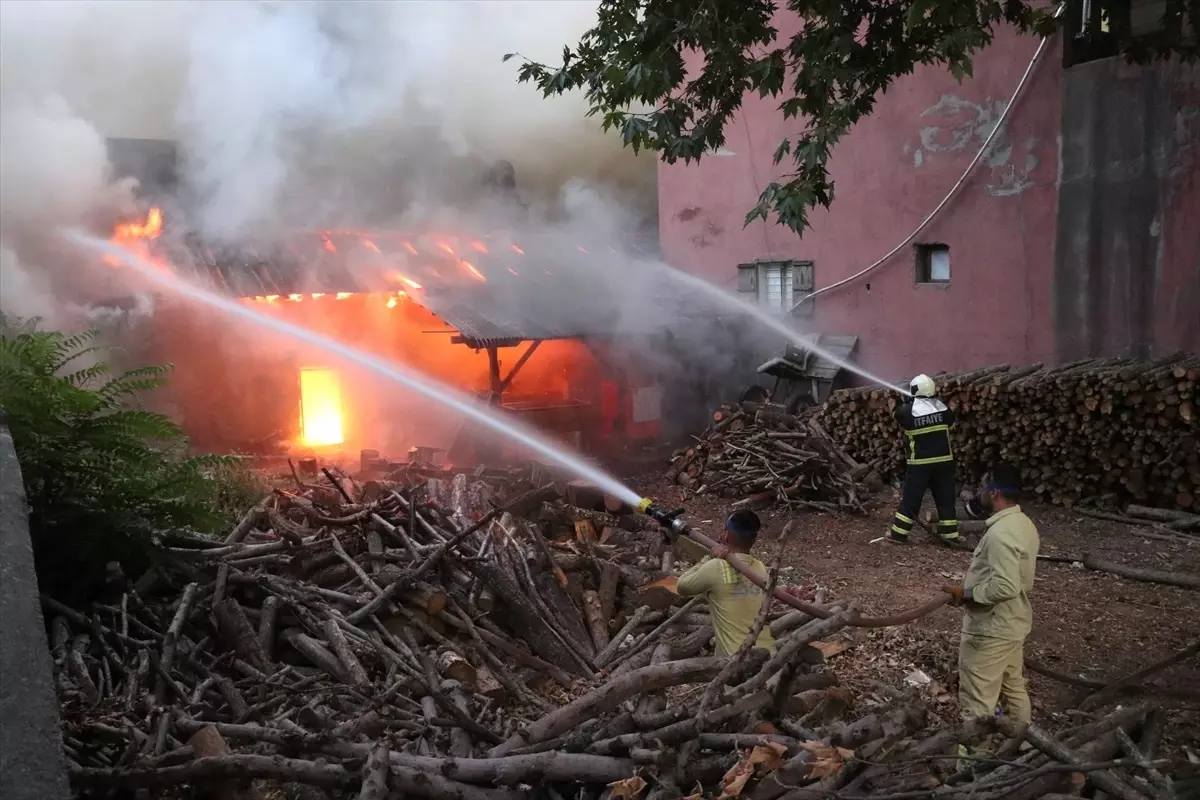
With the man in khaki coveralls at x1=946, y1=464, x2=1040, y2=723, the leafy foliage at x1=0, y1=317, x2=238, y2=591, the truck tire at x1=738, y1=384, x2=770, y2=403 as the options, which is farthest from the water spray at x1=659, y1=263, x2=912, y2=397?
the leafy foliage at x1=0, y1=317, x2=238, y2=591

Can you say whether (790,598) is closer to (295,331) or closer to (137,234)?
(295,331)

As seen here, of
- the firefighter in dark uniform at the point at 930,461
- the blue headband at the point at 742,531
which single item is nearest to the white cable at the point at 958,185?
the firefighter in dark uniform at the point at 930,461

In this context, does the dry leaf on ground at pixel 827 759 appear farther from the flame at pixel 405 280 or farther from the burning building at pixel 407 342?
the flame at pixel 405 280

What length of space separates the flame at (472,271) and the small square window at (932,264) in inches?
280

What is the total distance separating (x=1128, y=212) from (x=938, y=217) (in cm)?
261

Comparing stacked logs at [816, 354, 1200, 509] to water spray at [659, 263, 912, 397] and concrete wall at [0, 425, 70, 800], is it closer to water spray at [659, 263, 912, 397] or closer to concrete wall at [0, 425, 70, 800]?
water spray at [659, 263, 912, 397]

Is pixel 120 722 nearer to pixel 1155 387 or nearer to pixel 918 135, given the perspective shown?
pixel 1155 387

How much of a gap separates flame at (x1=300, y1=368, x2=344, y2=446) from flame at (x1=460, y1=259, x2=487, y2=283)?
296 cm

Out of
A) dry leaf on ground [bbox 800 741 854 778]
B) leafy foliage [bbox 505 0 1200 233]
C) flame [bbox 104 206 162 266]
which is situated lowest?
dry leaf on ground [bbox 800 741 854 778]

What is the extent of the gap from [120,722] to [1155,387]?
371 inches

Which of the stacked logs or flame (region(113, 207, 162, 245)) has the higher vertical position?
flame (region(113, 207, 162, 245))

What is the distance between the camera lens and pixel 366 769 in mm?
3143

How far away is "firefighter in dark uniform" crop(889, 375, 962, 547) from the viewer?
28.8ft

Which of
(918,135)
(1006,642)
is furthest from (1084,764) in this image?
(918,135)
